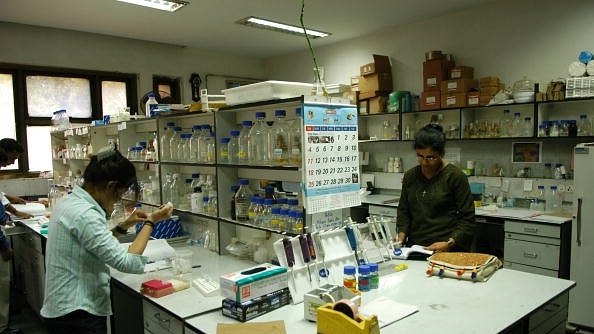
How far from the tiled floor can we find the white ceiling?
A: 9.99 ft

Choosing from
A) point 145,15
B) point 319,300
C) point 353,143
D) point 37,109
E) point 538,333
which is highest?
point 145,15

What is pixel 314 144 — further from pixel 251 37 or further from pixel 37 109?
pixel 37 109

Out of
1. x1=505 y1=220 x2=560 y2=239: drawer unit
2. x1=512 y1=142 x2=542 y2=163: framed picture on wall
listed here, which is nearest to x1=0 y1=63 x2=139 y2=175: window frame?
x1=512 y1=142 x2=542 y2=163: framed picture on wall

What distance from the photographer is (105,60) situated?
5.78m

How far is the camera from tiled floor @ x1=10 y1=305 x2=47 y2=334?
356 cm

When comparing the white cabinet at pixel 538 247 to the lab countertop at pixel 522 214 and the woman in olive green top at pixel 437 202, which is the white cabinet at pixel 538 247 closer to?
the lab countertop at pixel 522 214

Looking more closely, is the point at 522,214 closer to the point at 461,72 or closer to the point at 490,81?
the point at 490,81

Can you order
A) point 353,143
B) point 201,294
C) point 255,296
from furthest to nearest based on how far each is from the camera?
1. point 353,143
2. point 201,294
3. point 255,296

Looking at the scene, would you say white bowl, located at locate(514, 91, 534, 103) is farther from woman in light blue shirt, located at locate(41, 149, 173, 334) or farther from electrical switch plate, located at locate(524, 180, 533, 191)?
woman in light blue shirt, located at locate(41, 149, 173, 334)

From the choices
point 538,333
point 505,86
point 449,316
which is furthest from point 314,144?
point 505,86

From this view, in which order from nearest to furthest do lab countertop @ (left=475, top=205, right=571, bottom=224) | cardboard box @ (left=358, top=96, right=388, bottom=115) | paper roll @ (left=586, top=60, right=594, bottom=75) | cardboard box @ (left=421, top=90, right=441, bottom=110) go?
lab countertop @ (left=475, top=205, right=571, bottom=224) < paper roll @ (left=586, top=60, right=594, bottom=75) < cardboard box @ (left=421, top=90, right=441, bottom=110) < cardboard box @ (left=358, top=96, right=388, bottom=115)

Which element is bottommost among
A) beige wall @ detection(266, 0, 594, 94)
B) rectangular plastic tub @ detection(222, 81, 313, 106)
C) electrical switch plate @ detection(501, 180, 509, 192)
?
electrical switch plate @ detection(501, 180, 509, 192)

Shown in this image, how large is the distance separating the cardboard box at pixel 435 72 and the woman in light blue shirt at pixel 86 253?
12.9 feet

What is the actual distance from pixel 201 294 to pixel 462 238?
5.00ft
